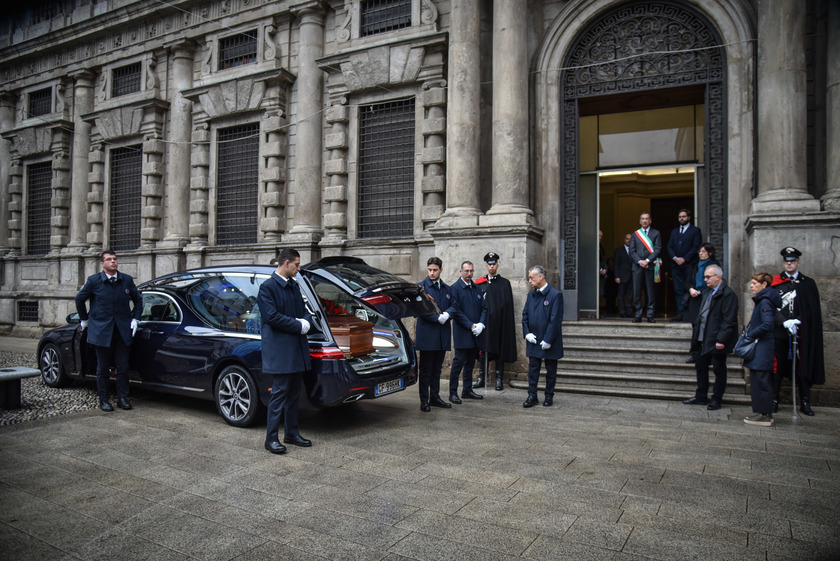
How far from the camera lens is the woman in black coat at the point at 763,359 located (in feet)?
22.6

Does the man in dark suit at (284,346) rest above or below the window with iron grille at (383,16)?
below

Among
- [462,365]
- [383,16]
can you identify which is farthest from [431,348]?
[383,16]

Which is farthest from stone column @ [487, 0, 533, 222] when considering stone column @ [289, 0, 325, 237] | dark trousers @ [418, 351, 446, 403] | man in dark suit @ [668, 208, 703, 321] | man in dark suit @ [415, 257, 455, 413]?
stone column @ [289, 0, 325, 237]

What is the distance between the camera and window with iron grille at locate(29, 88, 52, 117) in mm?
18812

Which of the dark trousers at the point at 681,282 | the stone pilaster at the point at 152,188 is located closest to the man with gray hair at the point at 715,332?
the dark trousers at the point at 681,282

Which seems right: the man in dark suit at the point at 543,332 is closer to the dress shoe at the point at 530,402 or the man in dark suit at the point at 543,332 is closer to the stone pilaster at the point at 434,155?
the dress shoe at the point at 530,402

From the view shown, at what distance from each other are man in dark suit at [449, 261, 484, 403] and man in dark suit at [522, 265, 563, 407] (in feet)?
2.50

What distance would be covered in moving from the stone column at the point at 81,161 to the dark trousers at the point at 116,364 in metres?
12.2

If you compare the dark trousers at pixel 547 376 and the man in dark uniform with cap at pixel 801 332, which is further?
the dark trousers at pixel 547 376

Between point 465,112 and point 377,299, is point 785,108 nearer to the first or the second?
point 465,112

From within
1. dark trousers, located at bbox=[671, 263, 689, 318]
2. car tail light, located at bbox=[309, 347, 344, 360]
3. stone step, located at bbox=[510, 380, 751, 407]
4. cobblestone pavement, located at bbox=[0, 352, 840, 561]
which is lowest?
cobblestone pavement, located at bbox=[0, 352, 840, 561]

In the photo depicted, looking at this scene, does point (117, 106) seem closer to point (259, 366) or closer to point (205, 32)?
point (205, 32)

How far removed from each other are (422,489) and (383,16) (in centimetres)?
1136

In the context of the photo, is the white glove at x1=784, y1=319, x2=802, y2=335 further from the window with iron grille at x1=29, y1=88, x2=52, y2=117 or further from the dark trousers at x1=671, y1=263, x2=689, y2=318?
the window with iron grille at x1=29, y1=88, x2=52, y2=117
